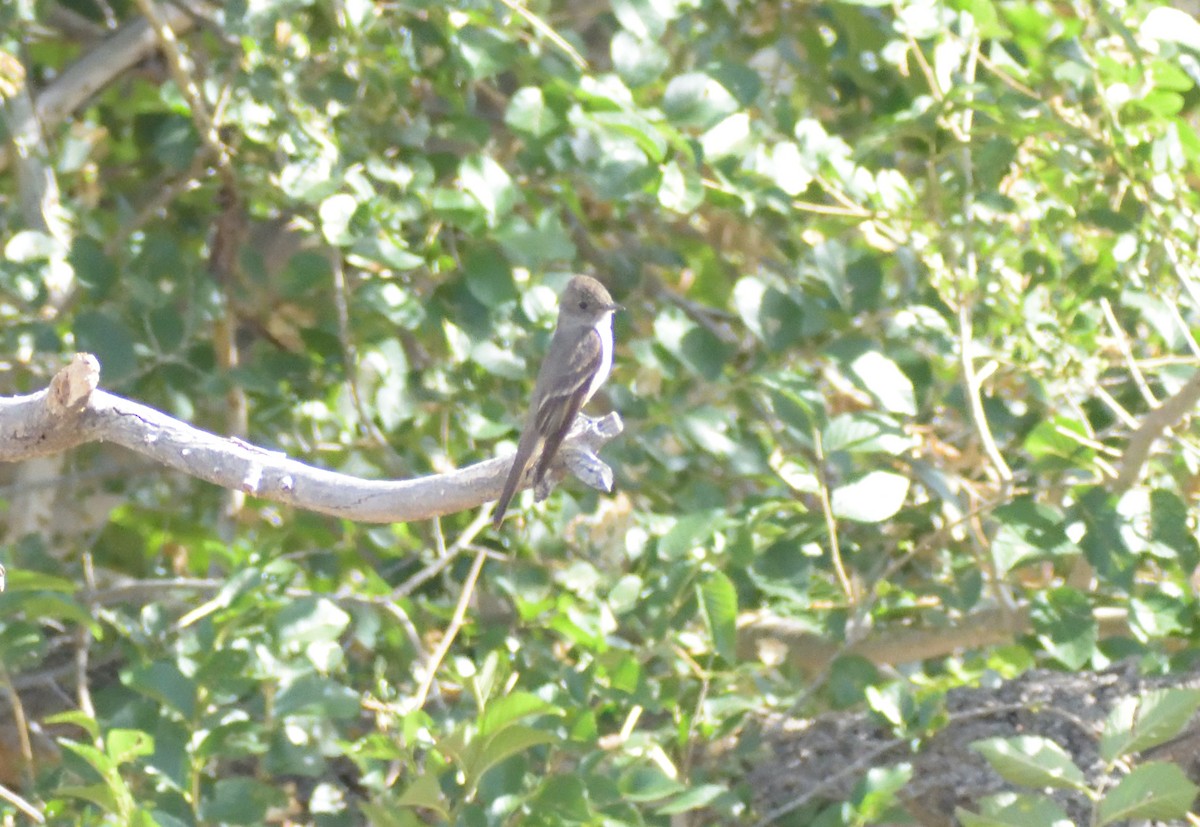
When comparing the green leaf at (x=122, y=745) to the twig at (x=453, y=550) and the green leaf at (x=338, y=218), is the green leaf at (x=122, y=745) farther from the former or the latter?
the green leaf at (x=338, y=218)

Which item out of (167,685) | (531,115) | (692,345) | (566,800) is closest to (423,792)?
(566,800)

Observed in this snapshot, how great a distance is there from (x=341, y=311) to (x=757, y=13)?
1.84 metres

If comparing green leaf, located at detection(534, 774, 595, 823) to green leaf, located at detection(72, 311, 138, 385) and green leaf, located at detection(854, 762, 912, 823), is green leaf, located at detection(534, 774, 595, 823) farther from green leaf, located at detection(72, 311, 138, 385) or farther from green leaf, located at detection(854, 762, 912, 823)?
green leaf, located at detection(72, 311, 138, 385)

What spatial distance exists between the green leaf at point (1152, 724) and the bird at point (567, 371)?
3.38ft

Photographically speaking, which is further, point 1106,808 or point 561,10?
point 561,10

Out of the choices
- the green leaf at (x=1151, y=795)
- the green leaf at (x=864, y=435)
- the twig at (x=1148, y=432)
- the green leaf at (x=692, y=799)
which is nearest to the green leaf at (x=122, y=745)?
the green leaf at (x=692, y=799)

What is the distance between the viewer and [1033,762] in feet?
8.48

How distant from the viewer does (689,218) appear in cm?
502

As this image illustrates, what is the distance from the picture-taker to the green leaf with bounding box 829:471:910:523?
10.8 ft

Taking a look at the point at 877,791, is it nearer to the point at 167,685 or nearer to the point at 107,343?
the point at 167,685

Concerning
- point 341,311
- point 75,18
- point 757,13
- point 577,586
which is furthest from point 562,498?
point 75,18

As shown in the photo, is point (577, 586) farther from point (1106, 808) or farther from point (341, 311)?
point (1106, 808)

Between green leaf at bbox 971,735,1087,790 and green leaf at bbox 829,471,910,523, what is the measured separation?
741mm

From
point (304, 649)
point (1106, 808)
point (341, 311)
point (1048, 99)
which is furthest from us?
point (1048, 99)
